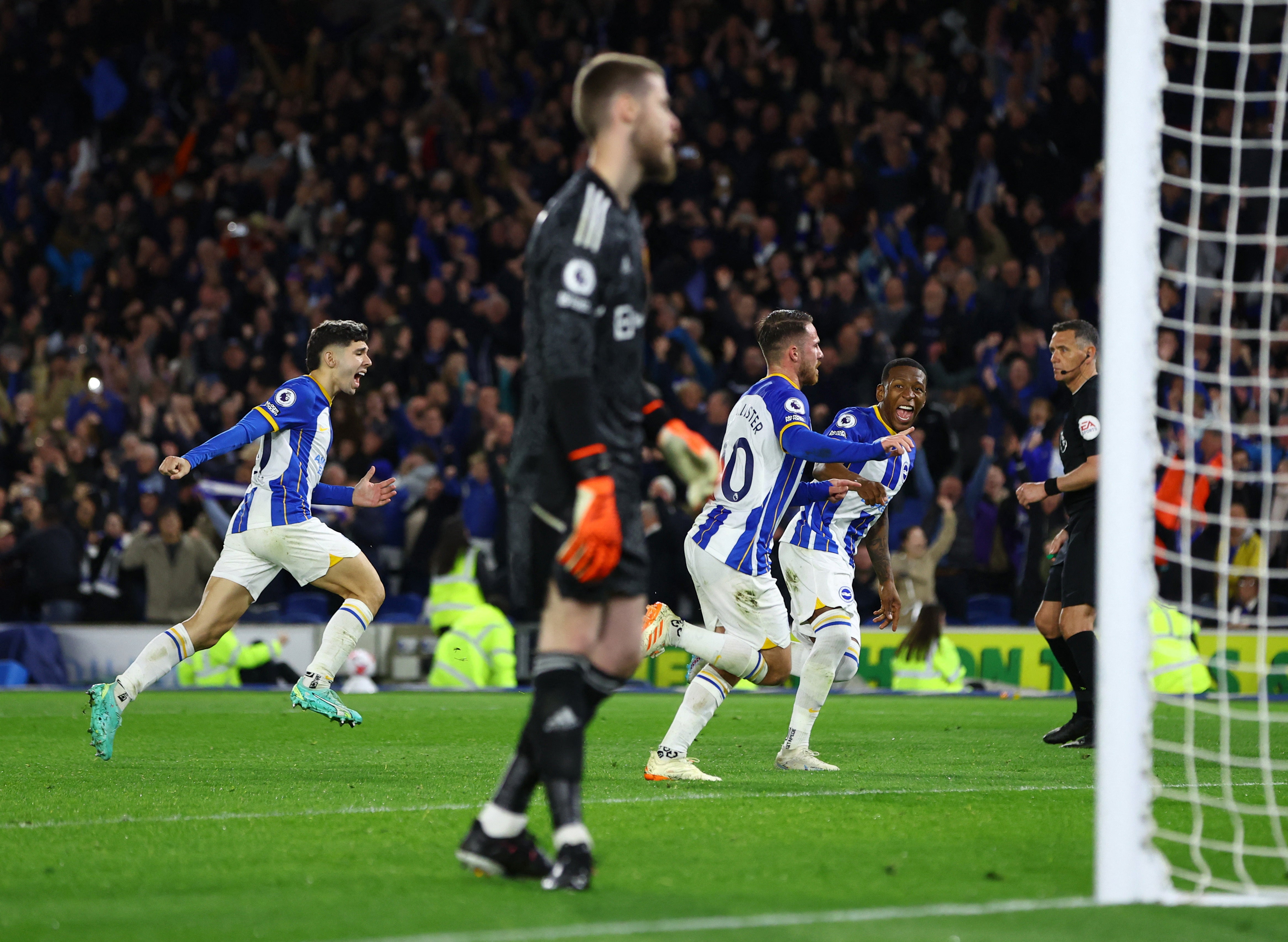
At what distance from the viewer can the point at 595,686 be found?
4301mm

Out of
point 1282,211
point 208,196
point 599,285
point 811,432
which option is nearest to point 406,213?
point 208,196

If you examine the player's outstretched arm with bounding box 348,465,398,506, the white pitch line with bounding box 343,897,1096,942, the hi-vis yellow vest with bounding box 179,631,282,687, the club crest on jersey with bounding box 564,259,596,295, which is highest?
the club crest on jersey with bounding box 564,259,596,295

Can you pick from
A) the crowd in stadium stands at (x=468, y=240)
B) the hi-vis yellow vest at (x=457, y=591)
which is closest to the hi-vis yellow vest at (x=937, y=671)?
the crowd in stadium stands at (x=468, y=240)

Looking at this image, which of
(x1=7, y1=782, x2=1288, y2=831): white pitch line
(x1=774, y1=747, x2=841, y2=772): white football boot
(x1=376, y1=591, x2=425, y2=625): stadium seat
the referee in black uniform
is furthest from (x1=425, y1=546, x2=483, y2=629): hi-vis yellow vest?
(x1=7, y1=782, x2=1288, y2=831): white pitch line

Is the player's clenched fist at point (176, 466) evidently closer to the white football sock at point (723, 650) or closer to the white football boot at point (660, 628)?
the white football boot at point (660, 628)

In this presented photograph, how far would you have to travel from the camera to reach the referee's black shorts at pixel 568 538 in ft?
13.9

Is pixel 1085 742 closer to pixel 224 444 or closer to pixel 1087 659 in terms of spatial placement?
pixel 1087 659

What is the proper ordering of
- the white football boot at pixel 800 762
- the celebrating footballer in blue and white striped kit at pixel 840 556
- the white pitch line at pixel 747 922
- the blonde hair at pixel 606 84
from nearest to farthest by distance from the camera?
the white pitch line at pixel 747 922
the blonde hair at pixel 606 84
the white football boot at pixel 800 762
the celebrating footballer in blue and white striped kit at pixel 840 556

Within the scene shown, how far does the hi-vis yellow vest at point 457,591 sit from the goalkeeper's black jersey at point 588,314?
10.4 meters

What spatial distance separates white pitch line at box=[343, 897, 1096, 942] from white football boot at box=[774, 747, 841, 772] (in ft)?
11.9

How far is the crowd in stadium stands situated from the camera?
1589 centimetres

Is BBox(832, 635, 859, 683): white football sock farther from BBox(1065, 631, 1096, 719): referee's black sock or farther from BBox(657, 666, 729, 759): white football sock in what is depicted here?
BBox(1065, 631, 1096, 719): referee's black sock

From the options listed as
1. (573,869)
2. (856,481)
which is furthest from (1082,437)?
(573,869)

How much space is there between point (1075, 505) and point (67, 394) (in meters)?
13.9
